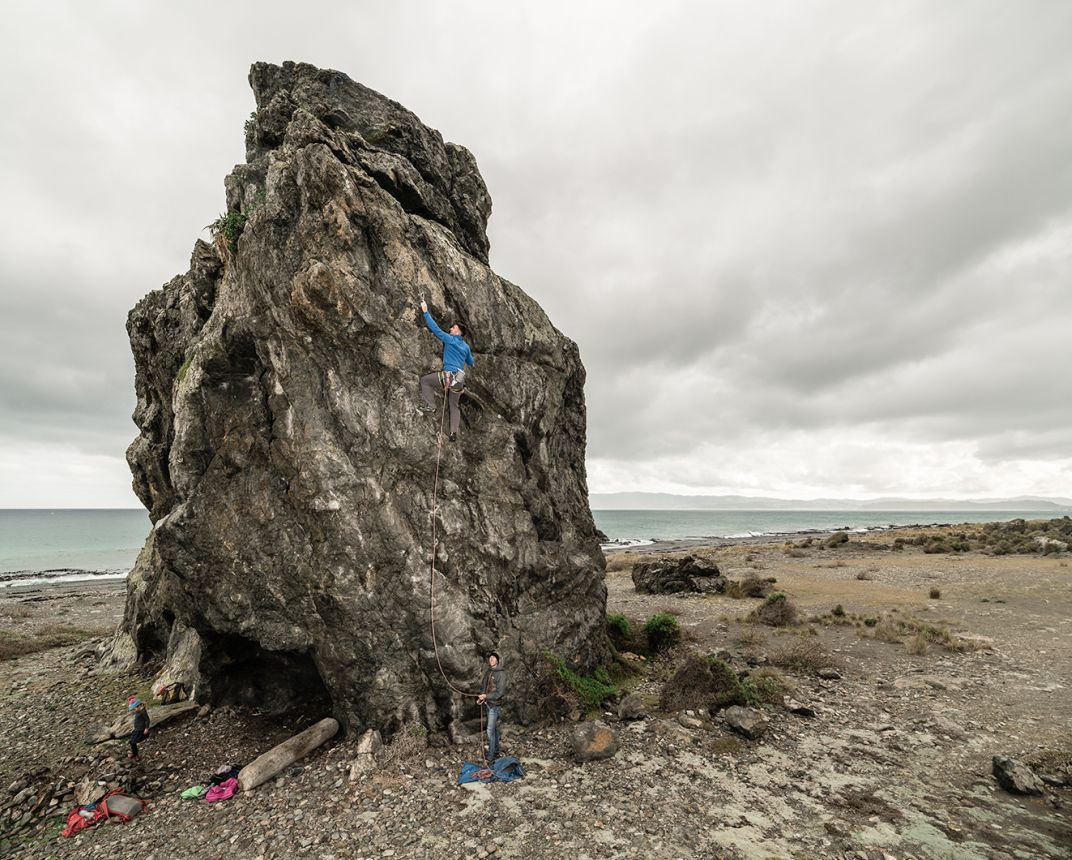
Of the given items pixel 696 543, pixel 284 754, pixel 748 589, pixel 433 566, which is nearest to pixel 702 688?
pixel 433 566

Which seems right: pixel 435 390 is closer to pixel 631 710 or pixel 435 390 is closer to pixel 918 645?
pixel 631 710

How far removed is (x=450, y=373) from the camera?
45.9ft

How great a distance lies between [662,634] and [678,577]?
54.6 feet

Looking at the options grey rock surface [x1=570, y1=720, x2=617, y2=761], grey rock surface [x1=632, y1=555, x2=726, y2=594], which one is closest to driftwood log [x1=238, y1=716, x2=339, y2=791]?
grey rock surface [x1=570, y1=720, x2=617, y2=761]

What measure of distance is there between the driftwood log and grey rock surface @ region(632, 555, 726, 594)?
89.6 feet

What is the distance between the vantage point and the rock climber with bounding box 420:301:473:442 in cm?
1393

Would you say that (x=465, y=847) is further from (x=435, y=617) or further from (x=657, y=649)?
(x=657, y=649)

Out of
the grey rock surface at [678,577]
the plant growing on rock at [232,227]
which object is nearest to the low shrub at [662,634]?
the grey rock surface at [678,577]

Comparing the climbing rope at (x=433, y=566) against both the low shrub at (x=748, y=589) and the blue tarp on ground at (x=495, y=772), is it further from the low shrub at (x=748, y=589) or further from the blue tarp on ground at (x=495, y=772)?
the low shrub at (x=748, y=589)

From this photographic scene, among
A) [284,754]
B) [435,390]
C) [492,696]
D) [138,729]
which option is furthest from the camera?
[435,390]

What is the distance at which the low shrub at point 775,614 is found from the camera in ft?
80.6

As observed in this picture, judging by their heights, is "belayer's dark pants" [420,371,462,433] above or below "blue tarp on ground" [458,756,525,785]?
above

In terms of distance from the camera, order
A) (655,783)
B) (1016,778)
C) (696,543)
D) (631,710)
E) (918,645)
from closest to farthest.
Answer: (1016,778), (655,783), (631,710), (918,645), (696,543)

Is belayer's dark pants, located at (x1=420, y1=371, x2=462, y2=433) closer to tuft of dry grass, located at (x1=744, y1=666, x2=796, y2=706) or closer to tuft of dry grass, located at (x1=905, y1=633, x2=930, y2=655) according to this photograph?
tuft of dry grass, located at (x1=744, y1=666, x2=796, y2=706)
